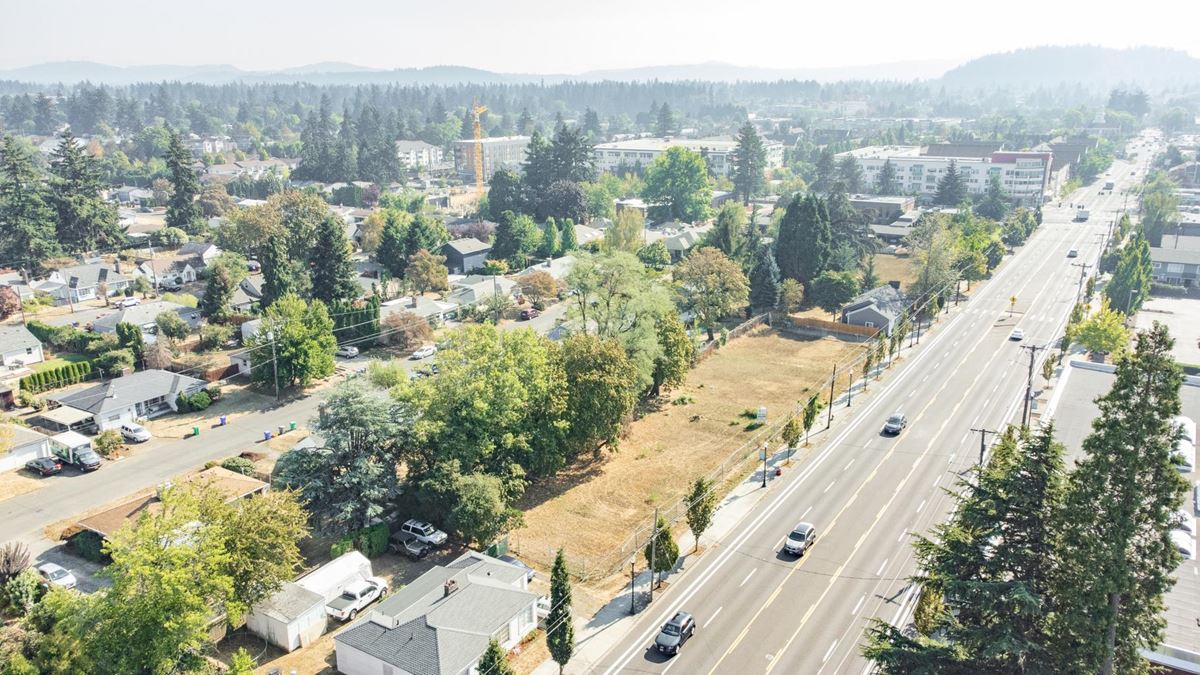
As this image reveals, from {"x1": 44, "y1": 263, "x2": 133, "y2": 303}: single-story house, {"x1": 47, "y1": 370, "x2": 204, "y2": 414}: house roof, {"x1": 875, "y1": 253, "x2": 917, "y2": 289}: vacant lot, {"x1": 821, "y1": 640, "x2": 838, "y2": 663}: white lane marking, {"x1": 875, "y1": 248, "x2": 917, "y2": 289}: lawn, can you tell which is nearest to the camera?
{"x1": 821, "y1": 640, "x2": 838, "y2": 663}: white lane marking

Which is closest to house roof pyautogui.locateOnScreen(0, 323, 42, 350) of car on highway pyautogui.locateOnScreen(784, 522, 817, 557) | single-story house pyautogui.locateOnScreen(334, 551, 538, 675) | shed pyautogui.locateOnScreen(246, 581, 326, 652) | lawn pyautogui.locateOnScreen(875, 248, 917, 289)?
shed pyautogui.locateOnScreen(246, 581, 326, 652)

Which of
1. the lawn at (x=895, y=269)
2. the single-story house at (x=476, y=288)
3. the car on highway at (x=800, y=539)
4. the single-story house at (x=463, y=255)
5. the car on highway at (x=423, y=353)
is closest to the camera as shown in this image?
the car on highway at (x=800, y=539)

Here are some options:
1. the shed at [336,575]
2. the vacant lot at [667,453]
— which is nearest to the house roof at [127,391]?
the shed at [336,575]

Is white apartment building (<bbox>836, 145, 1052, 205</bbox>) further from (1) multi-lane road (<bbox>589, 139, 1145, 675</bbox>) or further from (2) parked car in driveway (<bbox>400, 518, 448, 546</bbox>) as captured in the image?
(2) parked car in driveway (<bbox>400, 518, 448, 546</bbox>)

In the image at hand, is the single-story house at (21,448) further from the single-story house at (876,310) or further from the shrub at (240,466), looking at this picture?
the single-story house at (876,310)

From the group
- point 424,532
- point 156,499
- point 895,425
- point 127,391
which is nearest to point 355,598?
point 424,532

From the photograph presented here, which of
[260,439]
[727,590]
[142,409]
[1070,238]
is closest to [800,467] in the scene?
[727,590]
